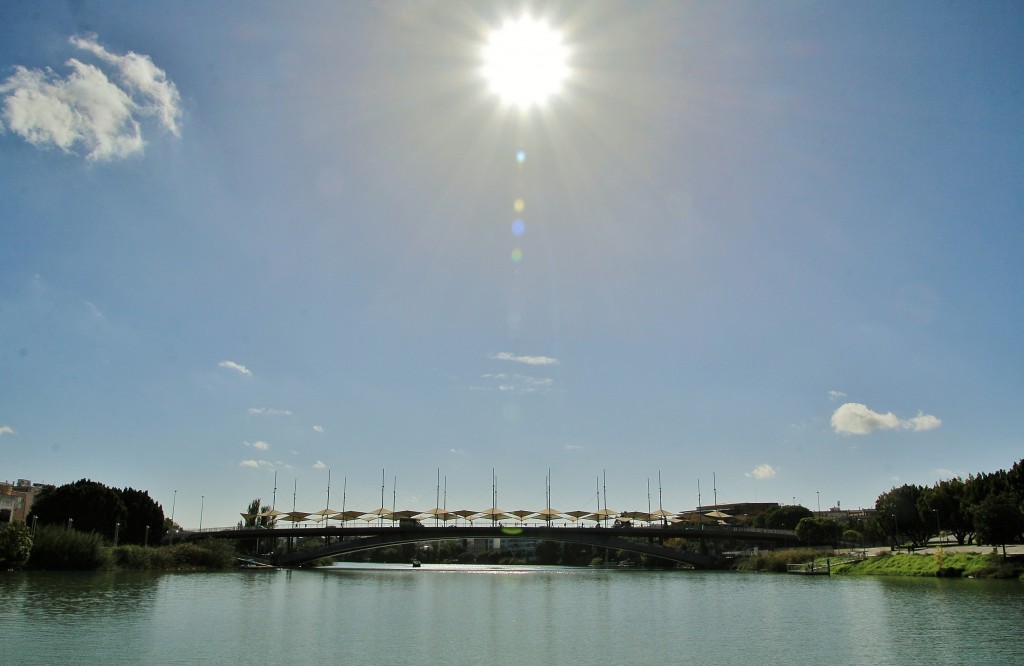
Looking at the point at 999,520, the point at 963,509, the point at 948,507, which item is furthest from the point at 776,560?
the point at 999,520

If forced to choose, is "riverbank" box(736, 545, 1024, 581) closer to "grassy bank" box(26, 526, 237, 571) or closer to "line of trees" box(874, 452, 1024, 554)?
"line of trees" box(874, 452, 1024, 554)

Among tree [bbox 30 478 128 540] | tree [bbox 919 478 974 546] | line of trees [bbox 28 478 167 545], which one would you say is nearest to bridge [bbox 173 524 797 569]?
line of trees [bbox 28 478 167 545]

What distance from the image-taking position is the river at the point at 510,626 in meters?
25.5

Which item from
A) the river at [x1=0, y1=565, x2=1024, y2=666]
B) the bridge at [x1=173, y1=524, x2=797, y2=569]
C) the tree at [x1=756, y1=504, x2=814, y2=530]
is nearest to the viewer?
the river at [x1=0, y1=565, x2=1024, y2=666]

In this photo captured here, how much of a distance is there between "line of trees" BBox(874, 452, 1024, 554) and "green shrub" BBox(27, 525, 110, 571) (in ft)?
269

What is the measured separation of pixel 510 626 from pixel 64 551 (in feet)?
178

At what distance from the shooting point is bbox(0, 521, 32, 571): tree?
200 feet

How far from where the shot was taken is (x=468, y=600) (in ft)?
168

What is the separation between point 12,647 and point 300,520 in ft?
306

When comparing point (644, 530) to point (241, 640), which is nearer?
point (241, 640)

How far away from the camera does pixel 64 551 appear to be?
68125 millimetres

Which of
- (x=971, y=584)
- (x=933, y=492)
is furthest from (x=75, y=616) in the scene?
(x=933, y=492)

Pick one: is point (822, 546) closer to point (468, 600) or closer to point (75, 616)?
point (468, 600)

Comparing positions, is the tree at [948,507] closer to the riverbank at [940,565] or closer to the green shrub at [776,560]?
the riverbank at [940,565]
